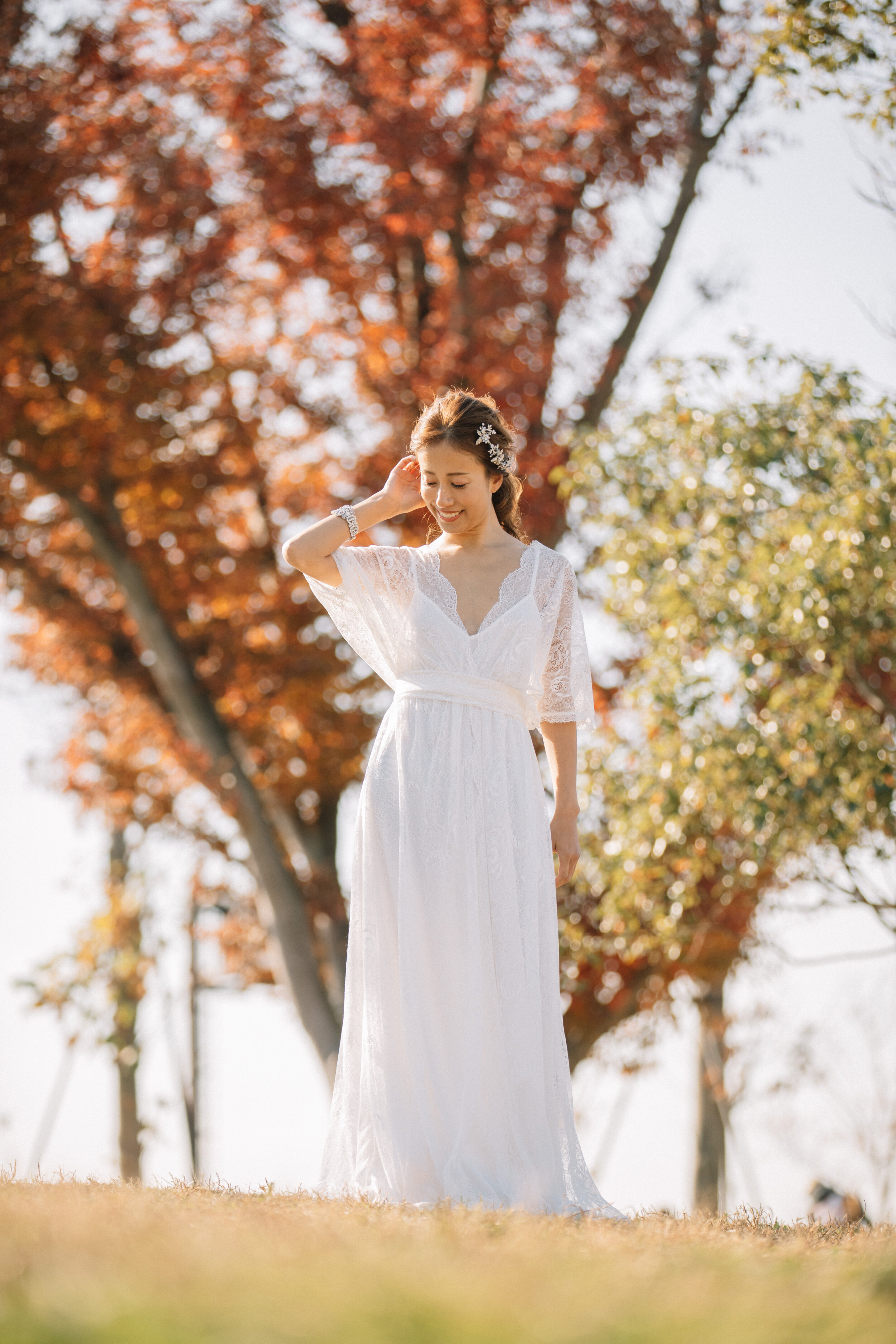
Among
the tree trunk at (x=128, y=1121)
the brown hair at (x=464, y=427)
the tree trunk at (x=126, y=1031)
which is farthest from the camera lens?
the tree trunk at (x=128, y=1121)

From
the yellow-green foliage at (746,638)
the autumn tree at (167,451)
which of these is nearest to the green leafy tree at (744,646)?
the yellow-green foliage at (746,638)

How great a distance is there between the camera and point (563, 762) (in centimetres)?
427

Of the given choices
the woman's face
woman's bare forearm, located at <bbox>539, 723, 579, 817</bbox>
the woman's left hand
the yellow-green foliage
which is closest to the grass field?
the woman's left hand

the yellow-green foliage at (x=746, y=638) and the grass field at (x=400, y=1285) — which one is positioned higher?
the yellow-green foliage at (x=746, y=638)

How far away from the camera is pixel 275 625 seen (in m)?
10.5

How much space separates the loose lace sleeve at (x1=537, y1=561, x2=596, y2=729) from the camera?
4.26 meters

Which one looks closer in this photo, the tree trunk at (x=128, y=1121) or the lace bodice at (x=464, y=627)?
the lace bodice at (x=464, y=627)

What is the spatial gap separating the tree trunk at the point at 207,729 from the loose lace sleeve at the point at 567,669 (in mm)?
6057

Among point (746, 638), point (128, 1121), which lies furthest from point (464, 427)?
point (128, 1121)

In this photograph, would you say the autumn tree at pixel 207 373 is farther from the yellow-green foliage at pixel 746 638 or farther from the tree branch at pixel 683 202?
the yellow-green foliage at pixel 746 638

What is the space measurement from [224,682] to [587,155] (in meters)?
5.23

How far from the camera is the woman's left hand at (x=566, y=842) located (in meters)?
4.10

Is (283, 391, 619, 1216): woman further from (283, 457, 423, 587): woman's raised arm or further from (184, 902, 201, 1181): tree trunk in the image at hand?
(184, 902, 201, 1181): tree trunk

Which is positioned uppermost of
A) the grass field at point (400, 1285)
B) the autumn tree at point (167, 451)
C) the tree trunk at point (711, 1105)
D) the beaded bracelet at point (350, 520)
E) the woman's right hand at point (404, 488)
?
the autumn tree at point (167, 451)
